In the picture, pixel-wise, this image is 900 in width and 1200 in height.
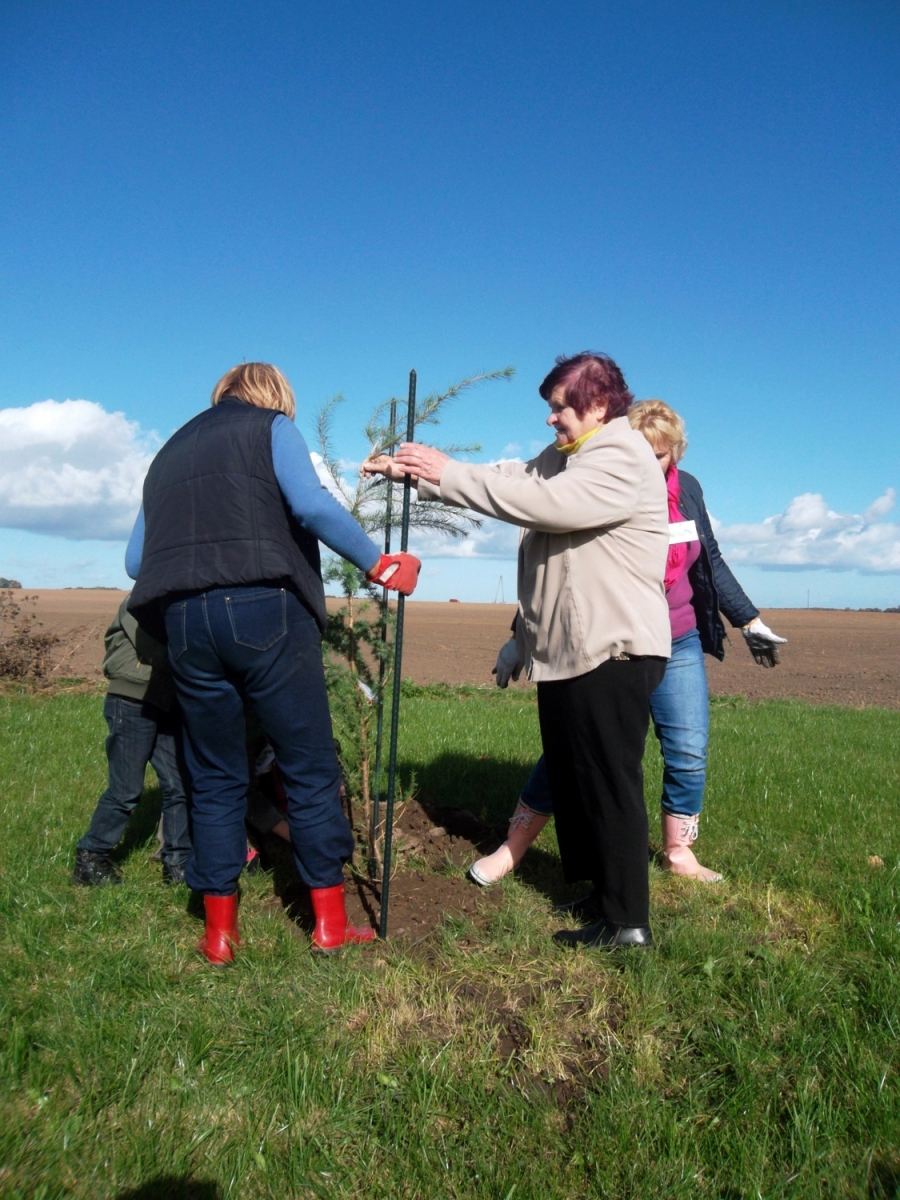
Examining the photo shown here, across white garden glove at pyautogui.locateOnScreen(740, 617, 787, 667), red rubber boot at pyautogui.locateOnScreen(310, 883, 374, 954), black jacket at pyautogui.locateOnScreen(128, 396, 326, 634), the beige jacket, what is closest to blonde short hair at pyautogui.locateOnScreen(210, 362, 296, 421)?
black jacket at pyautogui.locateOnScreen(128, 396, 326, 634)

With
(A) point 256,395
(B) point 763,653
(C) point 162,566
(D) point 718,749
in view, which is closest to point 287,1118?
(C) point 162,566

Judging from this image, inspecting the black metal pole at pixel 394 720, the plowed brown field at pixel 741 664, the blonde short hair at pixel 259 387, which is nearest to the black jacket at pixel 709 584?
the black metal pole at pixel 394 720

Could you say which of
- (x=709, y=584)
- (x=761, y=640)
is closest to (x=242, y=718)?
(x=709, y=584)

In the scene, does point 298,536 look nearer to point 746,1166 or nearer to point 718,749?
point 746,1166

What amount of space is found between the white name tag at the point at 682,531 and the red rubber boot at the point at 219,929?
2.41 meters

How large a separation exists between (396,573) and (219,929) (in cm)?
142

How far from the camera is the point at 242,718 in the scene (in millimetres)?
3055

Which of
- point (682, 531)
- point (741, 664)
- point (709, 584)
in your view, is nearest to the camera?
point (682, 531)

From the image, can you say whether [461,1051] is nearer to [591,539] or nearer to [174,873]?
[591,539]

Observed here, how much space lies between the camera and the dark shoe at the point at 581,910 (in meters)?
3.53

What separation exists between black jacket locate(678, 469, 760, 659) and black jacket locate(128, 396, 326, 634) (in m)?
2.06

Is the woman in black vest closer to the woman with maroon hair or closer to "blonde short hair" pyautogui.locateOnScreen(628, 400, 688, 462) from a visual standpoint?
the woman with maroon hair

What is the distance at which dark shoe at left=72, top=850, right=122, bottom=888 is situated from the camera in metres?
3.77

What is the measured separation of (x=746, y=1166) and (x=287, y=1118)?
1.16m
